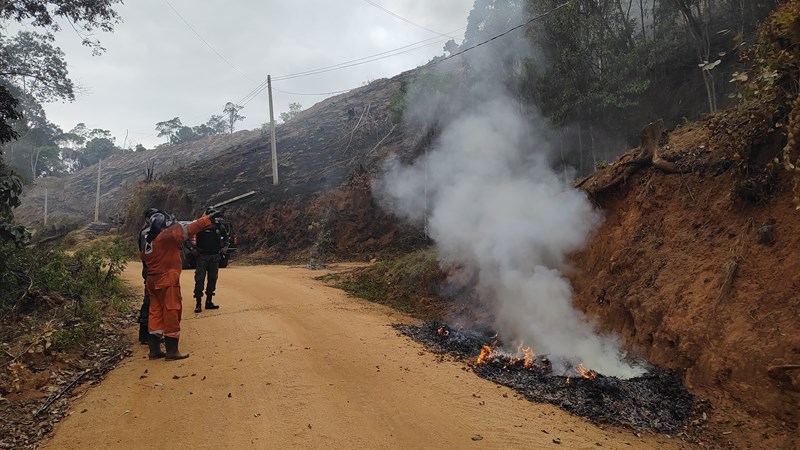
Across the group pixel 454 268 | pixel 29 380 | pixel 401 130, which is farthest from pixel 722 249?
pixel 401 130

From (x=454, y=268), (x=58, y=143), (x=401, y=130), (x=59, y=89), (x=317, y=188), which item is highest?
(x=58, y=143)

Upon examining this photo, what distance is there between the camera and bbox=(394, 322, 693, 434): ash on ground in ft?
13.2

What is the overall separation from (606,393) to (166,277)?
499cm

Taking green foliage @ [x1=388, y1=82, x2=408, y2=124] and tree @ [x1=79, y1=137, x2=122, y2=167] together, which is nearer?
green foliage @ [x1=388, y1=82, x2=408, y2=124]

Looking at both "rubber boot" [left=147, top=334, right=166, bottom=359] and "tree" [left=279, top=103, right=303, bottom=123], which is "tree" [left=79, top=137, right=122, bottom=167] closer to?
"tree" [left=279, top=103, right=303, bottom=123]

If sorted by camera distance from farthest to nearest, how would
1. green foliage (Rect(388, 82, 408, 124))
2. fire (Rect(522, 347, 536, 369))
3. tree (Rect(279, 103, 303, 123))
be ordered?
tree (Rect(279, 103, 303, 123))
green foliage (Rect(388, 82, 408, 124))
fire (Rect(522, 347, 536, 369))

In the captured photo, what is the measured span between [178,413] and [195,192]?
24.8 m

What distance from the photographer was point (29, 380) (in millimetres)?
4070

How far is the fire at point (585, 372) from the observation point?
15.8 feet

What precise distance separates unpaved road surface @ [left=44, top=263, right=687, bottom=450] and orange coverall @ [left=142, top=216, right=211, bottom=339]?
1.43 ft

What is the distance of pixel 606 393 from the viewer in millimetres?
4441

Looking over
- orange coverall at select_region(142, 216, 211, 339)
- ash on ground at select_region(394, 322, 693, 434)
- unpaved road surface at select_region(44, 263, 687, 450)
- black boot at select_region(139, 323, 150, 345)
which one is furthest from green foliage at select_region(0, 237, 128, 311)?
ash on ground at select_region(394, 322, 693, 434)

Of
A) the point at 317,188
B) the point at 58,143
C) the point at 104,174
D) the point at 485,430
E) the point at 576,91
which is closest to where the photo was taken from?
the point at 485,430

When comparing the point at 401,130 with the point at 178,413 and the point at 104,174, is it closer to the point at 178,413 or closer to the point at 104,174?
the point at 178,413
